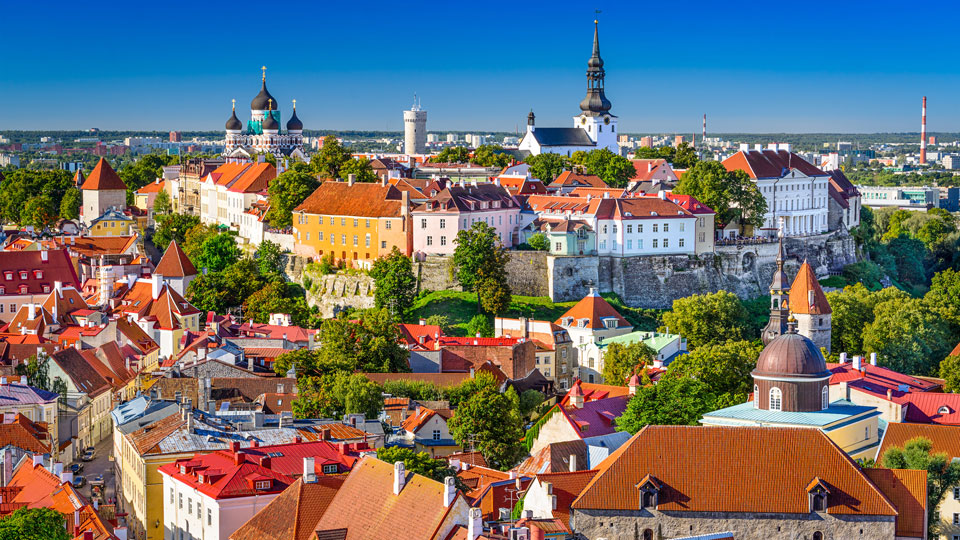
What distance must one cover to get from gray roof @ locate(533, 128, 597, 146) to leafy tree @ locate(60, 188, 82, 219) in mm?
30400

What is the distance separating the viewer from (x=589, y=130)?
103188 mm

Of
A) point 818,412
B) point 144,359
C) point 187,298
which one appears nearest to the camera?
point 818,412

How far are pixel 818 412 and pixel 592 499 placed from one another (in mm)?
10463

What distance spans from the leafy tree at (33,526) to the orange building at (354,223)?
38.5 meters

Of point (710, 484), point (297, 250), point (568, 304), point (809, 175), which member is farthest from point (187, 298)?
point (710, 484)

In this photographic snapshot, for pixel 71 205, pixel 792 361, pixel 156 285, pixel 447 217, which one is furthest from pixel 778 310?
pixel 71 205

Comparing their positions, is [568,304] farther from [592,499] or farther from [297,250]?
[592,499]

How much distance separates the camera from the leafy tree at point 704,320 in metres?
66.2

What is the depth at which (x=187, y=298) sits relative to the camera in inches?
2827

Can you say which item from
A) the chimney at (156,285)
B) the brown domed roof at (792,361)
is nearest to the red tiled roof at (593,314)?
the chimney at (156,285)

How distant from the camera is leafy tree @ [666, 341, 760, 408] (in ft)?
176

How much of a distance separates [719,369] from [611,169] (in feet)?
108

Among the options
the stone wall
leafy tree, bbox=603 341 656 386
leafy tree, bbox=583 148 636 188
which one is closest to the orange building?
leafy tree, bbox=603 341 656 386

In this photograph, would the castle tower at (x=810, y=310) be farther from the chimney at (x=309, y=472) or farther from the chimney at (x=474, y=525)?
the chimney at (x=474, y=525)
